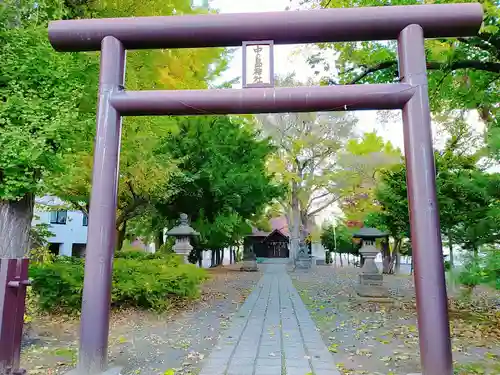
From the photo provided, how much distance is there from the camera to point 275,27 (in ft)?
14.8

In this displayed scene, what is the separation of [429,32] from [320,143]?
74.3 ft

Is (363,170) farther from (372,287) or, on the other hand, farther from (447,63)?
(447,63)

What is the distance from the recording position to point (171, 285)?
8.95m

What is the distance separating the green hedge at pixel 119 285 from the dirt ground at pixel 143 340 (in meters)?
0.27

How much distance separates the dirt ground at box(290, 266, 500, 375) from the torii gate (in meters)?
1.37

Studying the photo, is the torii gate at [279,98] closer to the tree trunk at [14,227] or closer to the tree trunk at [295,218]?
the tree trunk at [14,227]

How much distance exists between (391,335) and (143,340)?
438cm

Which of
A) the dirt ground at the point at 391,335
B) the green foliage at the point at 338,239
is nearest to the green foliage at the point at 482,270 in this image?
the dirt ground at the point at 391,335

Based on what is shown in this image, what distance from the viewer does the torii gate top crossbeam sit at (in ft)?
14.3

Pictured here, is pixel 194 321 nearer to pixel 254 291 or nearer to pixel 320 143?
pixel 254 291

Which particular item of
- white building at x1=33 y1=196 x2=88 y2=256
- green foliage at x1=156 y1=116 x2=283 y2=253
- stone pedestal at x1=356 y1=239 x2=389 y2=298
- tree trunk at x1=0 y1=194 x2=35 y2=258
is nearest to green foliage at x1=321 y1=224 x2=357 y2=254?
green foliage at x1=156 y1=116 x2=283 y2=253

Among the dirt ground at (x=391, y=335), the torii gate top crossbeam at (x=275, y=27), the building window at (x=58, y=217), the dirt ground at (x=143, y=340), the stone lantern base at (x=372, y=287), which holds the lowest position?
the dirt ground at (x=391, y=335)

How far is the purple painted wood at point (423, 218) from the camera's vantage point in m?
3.81

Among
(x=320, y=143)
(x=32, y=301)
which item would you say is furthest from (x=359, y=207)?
(x=32, y=301)
